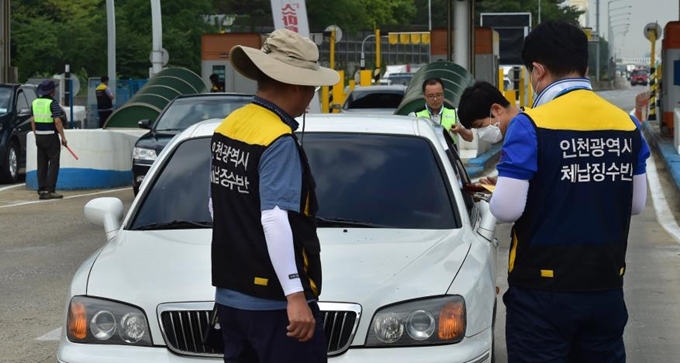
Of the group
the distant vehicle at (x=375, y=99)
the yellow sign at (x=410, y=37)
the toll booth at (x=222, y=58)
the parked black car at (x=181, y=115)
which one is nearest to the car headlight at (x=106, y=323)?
the parked black car at (x=181, y=115)

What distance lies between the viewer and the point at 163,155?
6.88 m

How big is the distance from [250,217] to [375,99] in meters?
24.5

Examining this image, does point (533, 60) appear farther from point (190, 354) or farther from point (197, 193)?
point (197, 193)

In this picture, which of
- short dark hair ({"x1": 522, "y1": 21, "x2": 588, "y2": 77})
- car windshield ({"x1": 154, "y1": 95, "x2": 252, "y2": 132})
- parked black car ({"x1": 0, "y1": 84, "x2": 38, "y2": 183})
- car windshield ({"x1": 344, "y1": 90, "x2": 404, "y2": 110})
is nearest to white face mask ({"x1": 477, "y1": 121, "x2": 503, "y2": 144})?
short dark hair ({"x1": 522, "y1": 21, "x2": 588, "y2": 77})

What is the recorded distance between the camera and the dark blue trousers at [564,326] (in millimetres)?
4344

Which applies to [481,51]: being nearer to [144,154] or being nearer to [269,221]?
[144,154]

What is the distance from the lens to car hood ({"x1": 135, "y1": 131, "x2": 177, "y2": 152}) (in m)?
17.5

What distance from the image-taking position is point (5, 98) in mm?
23156

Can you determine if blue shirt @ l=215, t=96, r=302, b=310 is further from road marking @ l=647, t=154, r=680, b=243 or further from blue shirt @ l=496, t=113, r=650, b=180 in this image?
road marking @ l=647, t=154, r=680, b=243

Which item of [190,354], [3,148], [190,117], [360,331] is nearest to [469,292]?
[360,331]

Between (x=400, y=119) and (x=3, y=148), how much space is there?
1611cm

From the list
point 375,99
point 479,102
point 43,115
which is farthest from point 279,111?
point 375,99

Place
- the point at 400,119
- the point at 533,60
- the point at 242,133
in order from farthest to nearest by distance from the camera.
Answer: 1. the point at 400,119
2. the point at 533,60
3. the point at 242,133

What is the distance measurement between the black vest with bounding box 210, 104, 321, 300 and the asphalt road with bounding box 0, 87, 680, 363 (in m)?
3.63
